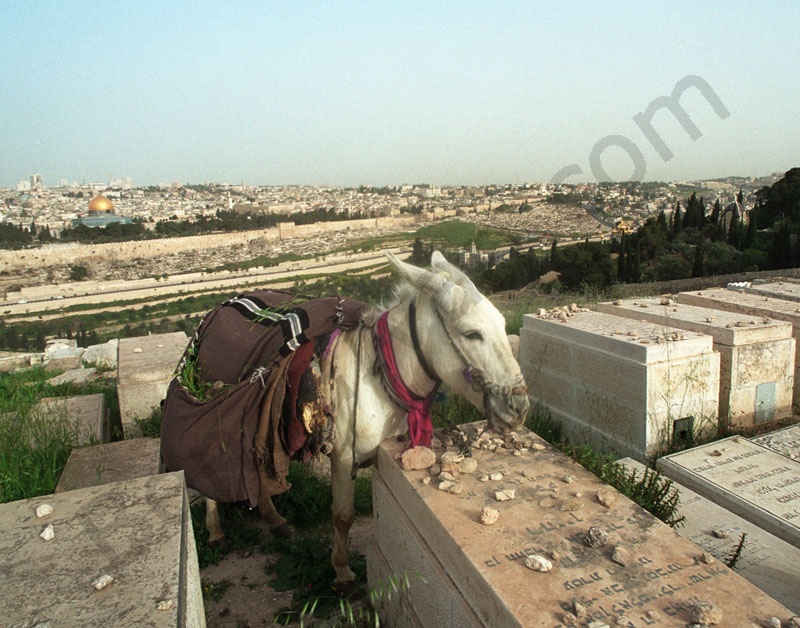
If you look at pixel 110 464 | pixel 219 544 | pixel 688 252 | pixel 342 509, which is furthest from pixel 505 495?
pixel 688 252

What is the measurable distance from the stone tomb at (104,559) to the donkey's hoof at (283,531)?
1.88m

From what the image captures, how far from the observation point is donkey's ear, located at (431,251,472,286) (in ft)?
10.1

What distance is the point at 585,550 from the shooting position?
2.14 metres

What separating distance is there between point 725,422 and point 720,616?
374cm

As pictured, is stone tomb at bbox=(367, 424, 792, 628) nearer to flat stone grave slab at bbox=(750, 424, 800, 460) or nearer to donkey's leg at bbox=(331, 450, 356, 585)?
donkey's leg at bbox=(331, 450, 356, 585)

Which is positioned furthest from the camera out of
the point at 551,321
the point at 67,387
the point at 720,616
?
the point at 67,387

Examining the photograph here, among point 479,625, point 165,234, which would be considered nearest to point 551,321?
point 479,625

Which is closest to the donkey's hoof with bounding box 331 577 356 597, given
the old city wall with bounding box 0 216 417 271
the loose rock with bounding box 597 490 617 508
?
the loose rock with bounding box 597 490 617 508

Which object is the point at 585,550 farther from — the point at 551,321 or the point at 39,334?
the point at 39,334

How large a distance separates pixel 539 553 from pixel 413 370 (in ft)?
4.02

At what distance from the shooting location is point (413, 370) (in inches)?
123

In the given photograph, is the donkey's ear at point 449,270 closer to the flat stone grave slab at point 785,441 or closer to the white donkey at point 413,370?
the white donkey at point 413,370

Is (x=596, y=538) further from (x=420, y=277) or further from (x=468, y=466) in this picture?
(x=420, y=277)

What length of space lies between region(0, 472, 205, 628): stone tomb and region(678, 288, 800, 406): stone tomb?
18.3ft
